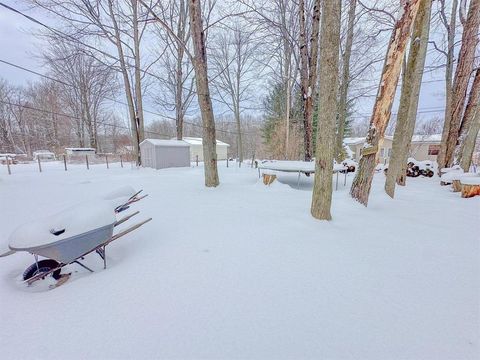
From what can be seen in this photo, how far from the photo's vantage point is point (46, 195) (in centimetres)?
524

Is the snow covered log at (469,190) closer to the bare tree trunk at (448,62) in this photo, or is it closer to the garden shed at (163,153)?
the bare tree trunk at (448,62)

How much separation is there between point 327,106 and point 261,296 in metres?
2.52

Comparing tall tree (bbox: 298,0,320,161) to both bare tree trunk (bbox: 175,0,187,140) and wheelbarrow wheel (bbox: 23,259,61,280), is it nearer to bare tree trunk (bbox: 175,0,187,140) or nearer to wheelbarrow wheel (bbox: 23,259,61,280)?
bare tree trunk (bbox: 175,0,187,140)

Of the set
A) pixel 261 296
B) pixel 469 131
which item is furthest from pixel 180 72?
pixel 261 296

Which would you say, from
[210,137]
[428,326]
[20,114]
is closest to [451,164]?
[210,137]

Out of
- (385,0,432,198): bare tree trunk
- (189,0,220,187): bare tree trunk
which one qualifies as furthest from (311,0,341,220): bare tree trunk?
(189,0,220,187): bare tree trunk

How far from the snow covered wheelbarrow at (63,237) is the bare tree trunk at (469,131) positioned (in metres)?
9.06

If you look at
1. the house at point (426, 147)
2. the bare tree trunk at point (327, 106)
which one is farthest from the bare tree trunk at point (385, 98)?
the house at point (426, 147)

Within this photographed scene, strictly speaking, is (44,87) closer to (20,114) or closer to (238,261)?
(20,114)

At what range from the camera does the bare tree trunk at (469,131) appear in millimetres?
6554

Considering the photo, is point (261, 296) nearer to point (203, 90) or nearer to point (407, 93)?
point (203, 90)

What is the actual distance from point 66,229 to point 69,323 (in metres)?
0.78

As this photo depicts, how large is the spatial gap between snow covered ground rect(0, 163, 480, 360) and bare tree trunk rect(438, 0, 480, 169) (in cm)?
692

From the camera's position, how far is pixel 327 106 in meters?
2.96
